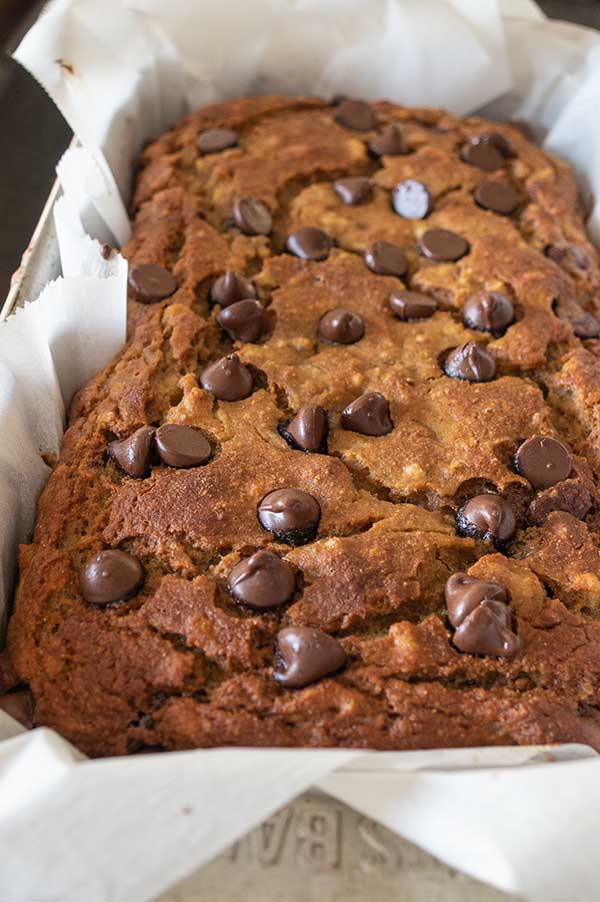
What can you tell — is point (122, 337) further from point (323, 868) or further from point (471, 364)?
point (323, 868)

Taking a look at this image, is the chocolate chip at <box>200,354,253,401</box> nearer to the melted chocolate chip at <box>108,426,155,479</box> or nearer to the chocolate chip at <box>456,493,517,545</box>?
the melted chocolate chip at <box>108,426,155,479</box>

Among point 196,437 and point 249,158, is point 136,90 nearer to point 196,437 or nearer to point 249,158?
point 249,158

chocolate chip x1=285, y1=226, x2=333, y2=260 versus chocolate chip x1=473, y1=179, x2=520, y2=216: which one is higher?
Result: chocolate chip x1=285, y1=226, x2=333, y2=260

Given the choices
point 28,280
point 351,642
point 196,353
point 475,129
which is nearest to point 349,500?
point 351,642

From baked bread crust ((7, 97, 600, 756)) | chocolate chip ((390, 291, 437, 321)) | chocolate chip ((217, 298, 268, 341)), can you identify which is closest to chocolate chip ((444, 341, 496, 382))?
baked bread crust ((7, 97, 600, 756))

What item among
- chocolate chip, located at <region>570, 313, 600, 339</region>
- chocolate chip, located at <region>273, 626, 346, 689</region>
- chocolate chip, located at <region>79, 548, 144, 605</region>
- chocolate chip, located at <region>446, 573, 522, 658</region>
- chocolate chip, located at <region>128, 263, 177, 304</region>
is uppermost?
chocolate chip, located at <region>128, 263, 177, 304</region>
